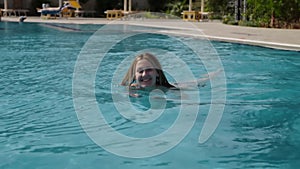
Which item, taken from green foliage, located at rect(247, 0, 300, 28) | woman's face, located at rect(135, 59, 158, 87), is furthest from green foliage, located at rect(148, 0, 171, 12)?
woman's face, located at rect(135, 59, 158, 87)

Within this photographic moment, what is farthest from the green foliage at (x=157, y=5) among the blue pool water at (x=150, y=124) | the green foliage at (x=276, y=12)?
the blue pool water at (x=150, y=124)

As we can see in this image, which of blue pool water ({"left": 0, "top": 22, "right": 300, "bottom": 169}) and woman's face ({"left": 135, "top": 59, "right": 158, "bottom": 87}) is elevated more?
woman's face ({"left": 135, "top": 59, "right": 158, "bottom": 87})

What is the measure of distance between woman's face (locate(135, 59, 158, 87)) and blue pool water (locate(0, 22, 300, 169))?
0.94 feet

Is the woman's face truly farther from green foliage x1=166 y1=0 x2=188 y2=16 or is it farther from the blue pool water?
green foliage x1=166 y1=0 x2=188 y2=16

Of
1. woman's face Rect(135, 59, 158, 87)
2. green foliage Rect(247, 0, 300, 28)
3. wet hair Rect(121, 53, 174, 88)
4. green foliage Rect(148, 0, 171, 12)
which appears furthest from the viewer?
green foliage Rect(148, 0, 171, 12)

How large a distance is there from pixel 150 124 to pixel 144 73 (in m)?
1.21

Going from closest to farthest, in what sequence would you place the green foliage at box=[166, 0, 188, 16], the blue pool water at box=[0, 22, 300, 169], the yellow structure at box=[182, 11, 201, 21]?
the blue pool water at box=[0, 22, 300, 169] < the yellow structure at box=[182, 11, 201, 21] < the green foliage at box=[166, 0, 188, 16]

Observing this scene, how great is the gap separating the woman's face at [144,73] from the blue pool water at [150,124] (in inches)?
11.3

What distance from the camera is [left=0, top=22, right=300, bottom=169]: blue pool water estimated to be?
14.3 ft

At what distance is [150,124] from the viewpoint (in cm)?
565

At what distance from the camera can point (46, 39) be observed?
1708 centimetres

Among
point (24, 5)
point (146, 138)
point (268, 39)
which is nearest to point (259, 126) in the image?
point (146, 138)

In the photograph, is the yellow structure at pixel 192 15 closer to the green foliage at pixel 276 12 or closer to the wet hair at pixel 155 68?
the green foliage at pixel 276 12

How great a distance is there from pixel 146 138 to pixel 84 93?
100 inches
